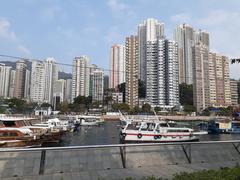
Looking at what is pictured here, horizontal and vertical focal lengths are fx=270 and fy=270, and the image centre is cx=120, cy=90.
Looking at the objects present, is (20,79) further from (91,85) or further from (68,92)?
(91,85)

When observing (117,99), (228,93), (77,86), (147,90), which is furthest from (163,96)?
(77,86)

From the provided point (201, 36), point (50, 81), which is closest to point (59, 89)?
point (50, 81)

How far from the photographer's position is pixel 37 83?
142375 mm

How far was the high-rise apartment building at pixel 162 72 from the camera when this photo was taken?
297ft

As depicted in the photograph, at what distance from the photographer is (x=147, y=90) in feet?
424

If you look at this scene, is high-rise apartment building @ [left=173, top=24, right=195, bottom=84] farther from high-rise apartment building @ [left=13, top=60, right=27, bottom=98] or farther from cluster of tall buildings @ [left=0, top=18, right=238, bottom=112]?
high-rise apartment building @ [left=13, top=60, right=27, bottom=98]

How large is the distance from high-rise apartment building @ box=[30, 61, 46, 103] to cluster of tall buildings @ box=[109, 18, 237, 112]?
36.0 metres

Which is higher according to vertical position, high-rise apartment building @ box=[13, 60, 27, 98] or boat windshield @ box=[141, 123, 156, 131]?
high-rise apartment building @ box=[13, 60, 27, 98]

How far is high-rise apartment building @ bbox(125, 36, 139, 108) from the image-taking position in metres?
92.8

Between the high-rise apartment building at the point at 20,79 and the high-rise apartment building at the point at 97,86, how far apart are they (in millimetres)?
37367

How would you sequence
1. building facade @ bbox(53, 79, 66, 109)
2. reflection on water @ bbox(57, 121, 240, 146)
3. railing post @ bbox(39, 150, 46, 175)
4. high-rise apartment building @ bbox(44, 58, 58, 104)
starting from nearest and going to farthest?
railing post @ bbox(39, 150, 46, 175), reflection on water @ bbox(57, 121, 240, 146), high-rise apartment building @ bbox(44, 58, 58, 104), building facade @ bbox(53, 79, 66, 109)

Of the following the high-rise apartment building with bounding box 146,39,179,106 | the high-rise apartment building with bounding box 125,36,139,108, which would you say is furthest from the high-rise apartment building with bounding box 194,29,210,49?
the high-rise apartment building with bounding box 125,36,139,108

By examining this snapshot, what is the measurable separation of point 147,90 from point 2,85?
265 ft

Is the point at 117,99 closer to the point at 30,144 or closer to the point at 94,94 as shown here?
the point at 94,94
